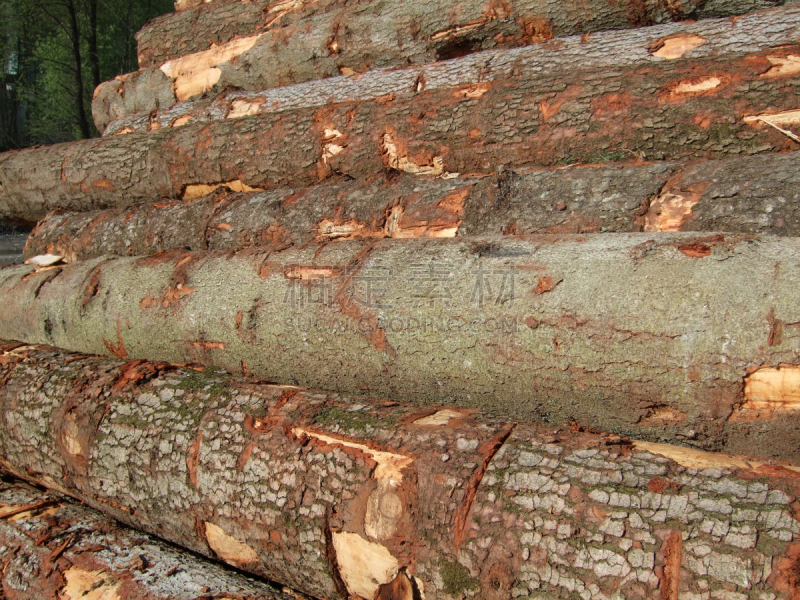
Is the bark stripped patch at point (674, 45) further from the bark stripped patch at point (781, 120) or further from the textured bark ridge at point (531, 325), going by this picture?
the textured bark ridge at point (531, 325)

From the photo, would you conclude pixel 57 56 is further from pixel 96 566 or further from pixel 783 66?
pixel 783 66

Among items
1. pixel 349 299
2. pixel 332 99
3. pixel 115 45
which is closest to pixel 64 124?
pixel 115 45

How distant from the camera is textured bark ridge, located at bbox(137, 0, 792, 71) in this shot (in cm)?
438

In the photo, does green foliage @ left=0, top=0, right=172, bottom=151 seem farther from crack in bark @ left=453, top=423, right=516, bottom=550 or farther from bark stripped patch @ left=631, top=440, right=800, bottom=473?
bark stripped patch @ left=631, top=440, right=800, bottom=473

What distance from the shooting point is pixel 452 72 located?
450cm

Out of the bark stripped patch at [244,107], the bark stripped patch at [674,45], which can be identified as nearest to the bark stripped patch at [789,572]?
the bark stripped patch at [674,45]

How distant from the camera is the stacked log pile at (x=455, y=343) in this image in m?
1.86

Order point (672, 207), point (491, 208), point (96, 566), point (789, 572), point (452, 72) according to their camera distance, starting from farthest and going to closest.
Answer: point (452, 72) < point (491, 208) < point (672, 207) < point (96, 566) < point (789, 572)

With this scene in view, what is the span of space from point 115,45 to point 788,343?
2098 cm

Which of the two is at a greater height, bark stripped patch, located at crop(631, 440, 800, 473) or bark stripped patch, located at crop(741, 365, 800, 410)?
bark stripped patch, located at crop(741, 365, 800, 410)

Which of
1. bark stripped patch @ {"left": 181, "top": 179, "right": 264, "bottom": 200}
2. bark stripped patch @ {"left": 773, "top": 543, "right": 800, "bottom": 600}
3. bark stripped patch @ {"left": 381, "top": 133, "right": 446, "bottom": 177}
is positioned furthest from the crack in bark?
bark stripped patch @ {"left": 181, "top": 179, "right": 264, "bottom": 200}

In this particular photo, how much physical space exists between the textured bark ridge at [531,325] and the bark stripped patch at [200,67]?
339 centimetres

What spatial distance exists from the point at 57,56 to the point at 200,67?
13.1 metres

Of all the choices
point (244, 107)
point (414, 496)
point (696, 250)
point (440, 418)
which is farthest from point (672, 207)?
point (244, 107)
